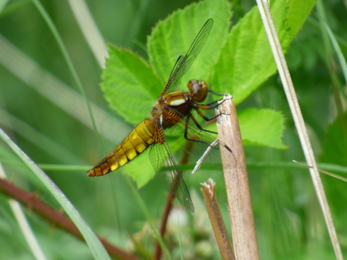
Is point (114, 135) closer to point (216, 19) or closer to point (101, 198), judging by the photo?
point (101, 198)

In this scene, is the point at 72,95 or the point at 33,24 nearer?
the point at 72,95

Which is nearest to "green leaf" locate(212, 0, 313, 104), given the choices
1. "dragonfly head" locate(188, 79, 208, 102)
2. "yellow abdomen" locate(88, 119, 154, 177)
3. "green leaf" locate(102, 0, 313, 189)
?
"green leaf" locate(102, 0, 313, 189)

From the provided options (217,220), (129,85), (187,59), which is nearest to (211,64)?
(187,59)

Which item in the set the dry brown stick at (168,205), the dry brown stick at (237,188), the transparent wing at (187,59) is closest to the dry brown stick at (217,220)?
the dry brown stick at (237,188)

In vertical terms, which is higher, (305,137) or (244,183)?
(305,137)

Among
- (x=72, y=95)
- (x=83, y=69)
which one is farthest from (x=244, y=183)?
(x=83, y=69)

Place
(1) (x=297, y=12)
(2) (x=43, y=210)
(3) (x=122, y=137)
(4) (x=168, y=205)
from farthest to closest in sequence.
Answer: (3) (x=122, y=137)
(4) (x=168, y=205)
(2) (x=43, y=210)
(1) (x=297, y=12)

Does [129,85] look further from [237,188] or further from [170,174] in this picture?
[237,188]
